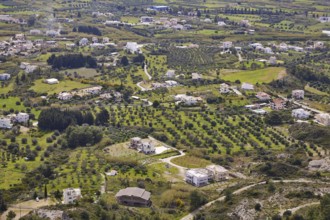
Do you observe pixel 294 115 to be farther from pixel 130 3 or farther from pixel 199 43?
pixel 130 3

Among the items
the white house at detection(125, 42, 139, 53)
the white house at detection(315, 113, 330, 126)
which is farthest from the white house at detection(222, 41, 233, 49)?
the white house at detection(315, 113, 330, 126)

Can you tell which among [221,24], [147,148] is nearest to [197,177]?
[147,148]

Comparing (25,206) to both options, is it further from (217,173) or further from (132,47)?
(132,47)

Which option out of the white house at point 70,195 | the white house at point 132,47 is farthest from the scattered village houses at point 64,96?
the white house at point 70,195

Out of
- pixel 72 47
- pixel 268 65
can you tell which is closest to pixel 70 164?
pixel 268 65

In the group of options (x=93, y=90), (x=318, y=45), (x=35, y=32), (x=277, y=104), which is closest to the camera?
(x=277, y=104)

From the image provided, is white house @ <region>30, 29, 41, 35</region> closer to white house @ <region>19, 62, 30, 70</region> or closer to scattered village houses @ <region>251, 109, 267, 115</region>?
white house @ <region>19, 62, 30, 70</region>
